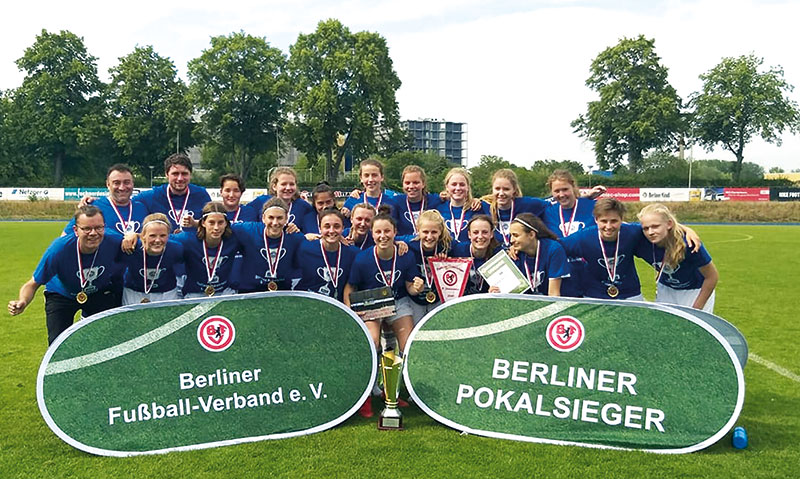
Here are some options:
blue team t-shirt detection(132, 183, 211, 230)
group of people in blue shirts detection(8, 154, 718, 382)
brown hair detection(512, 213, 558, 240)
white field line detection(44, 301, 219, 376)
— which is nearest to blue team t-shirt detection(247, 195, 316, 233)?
blue team t-shirt detection(132, 183, 211, 230)

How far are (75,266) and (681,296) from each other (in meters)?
4.53

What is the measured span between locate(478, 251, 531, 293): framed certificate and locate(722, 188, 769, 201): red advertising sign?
3991 cm

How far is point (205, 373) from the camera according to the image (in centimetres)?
397

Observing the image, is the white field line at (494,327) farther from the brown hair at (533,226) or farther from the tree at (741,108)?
the tree at (741,108)

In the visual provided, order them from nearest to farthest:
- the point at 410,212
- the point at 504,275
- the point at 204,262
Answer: the point at 504,275 < the point at 204,262 < the point at 410,212

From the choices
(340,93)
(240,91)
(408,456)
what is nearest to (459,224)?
(408,456)

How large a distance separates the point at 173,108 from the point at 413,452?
52.3 meters

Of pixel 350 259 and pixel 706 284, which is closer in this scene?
pixel 706 284

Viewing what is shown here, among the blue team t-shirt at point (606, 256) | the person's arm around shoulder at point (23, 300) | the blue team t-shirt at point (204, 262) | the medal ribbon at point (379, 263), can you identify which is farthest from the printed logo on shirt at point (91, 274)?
the blue team t-shirt at point (606, 256)

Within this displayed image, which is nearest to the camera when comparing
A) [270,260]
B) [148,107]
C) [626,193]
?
[270,260]

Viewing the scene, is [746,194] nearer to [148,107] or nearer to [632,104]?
[632,104]

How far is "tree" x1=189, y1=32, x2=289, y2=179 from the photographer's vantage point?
161 ft

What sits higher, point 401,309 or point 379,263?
point 379,263

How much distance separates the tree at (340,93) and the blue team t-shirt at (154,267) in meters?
42.8
